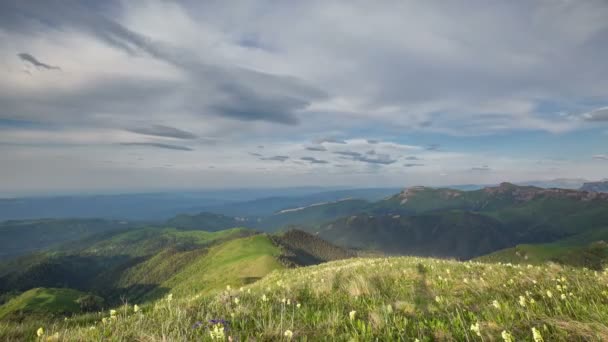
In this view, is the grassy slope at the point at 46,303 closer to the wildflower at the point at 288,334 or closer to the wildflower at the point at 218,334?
the wildflower at the point at 218,334

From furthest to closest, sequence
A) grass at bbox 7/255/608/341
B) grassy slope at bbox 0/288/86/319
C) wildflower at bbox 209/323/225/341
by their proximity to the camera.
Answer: grassy slope at bbox 0/288/86/319, grass at bbox 7/255/608/341, wildflower at bbox 209/323/225/341

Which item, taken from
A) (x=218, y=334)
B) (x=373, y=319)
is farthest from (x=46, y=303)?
(x=373, y=319)

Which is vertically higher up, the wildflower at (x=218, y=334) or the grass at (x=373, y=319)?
the wildflower at (x=218, y=334)

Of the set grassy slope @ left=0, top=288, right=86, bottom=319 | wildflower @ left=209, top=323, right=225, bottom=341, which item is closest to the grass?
wildflower @ left=209, top=323, right=225, bottom=341

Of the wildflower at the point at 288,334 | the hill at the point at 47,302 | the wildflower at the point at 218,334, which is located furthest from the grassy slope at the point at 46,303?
the wildflower at the point at 288,334

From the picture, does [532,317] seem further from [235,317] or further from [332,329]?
[235,317]

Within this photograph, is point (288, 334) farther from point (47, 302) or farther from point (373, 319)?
point (47, 302)

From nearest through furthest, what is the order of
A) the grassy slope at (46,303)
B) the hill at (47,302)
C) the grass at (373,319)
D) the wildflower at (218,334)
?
the wildflower at (218,334)
the grass at (373,319)
the hill at (47,302)
the grassy slope at (46,303)

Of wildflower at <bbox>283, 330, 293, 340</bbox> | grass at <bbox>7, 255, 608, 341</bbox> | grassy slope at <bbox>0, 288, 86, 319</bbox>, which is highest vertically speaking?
wildflower at <bbox>283, 330, 293, 340</bbox>

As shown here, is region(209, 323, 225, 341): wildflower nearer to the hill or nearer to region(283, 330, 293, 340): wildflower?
region(283, 330, 293, 340): wildflower

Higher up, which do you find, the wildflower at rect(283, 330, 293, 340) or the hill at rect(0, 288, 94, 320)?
the wildflower at rect(283, 330, 293, 340)

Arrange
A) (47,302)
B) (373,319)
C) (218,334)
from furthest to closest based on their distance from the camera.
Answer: (47,302) → (373,319) → (218,334)

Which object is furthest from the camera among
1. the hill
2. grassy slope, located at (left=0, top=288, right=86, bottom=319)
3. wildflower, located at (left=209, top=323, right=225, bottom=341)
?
grassy slope, located at (left=0, top=288, right=86, bottom=319)

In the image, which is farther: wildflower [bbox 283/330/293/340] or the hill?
the hill
